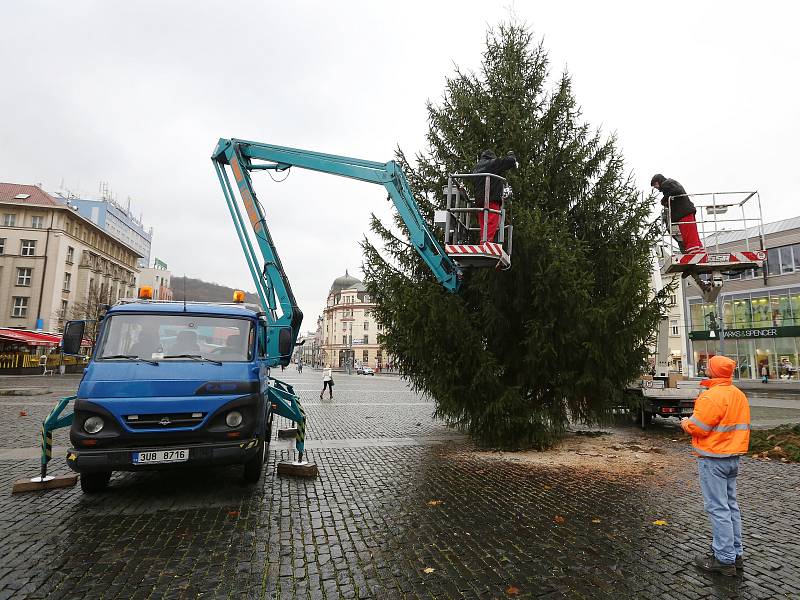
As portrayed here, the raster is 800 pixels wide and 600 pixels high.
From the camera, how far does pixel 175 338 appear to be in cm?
616

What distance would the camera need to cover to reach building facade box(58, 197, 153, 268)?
8019 cm

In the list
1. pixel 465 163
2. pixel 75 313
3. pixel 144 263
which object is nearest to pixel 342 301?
pixel 144 263

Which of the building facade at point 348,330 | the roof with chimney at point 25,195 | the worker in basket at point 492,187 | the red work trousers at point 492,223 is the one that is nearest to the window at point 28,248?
the roof with chimney at point 25,195

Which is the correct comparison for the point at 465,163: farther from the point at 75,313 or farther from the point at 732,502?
the point at 75,313

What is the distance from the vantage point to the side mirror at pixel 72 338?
20.4ft

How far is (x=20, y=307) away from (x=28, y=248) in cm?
627

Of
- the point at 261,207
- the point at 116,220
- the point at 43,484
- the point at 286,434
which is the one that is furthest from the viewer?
the point at 116,220

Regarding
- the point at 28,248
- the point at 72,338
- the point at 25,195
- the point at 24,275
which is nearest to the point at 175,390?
the point at 72,338

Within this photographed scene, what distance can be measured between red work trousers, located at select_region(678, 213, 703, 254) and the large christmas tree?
0.79 metres

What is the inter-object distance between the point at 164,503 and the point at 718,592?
5.71 meters

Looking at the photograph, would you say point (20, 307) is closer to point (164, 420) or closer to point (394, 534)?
point (164, 420)

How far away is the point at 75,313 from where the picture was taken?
46.5m

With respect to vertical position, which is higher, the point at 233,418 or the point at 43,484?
the point at 233,418

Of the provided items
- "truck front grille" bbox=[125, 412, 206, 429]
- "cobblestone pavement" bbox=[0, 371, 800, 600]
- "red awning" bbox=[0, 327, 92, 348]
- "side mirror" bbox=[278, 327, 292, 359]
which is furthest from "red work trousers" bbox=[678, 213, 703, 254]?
"red awning" bbox=[0, 327, 92, 348]
